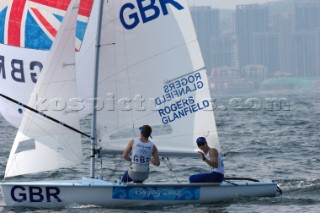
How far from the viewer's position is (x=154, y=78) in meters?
15.0

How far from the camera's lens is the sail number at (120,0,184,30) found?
1462 centimetres

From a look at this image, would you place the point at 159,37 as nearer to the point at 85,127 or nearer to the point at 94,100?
the point at 94,100

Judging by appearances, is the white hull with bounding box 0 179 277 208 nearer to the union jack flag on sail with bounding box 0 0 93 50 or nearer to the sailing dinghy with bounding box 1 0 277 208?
the sailing dinghy with bounding box 1 0 277 208

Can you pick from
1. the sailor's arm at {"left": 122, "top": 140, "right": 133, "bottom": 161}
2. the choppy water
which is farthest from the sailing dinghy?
the sailor's arm at {"left": 122, "top": 140, "right": 133, "bottom": 161}

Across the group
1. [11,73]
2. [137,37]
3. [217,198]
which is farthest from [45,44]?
[217,198]

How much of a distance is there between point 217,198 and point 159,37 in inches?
98.3

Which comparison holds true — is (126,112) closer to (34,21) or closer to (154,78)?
(154,78)

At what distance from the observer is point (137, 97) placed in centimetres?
1492

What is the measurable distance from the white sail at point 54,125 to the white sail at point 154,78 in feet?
1.46

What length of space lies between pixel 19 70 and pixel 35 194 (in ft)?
7.73

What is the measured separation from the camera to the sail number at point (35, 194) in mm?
14234

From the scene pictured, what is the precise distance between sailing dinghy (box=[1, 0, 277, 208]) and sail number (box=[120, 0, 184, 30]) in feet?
0.05

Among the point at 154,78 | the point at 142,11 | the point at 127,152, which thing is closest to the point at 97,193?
the point at 127,152

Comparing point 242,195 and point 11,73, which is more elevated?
point 11,73
